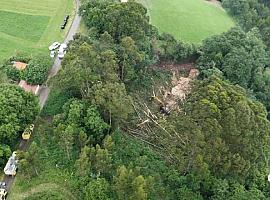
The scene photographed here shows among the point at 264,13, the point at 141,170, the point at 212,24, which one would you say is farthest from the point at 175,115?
the point at 264,13

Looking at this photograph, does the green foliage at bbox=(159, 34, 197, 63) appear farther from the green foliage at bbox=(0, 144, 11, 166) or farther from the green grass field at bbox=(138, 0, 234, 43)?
the green foliage at bbox=(0, 144, 11, 166)

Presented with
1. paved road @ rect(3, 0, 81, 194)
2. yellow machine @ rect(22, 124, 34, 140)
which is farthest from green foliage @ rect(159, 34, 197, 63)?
yellow machine @ rect(22, 124, 34, 140)

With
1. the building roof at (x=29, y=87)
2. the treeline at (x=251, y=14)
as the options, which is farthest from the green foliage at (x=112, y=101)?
the treeline at (x=251, y=14)

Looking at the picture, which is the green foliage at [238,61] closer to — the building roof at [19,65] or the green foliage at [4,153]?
the building roof at [19,65]

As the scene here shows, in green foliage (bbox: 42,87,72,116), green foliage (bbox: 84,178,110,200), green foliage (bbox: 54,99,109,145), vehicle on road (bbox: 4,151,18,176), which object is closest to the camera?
green foliage (bbox: 84,178,110,200)

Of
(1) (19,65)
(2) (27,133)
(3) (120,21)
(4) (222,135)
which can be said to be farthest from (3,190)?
(3) (120,21)

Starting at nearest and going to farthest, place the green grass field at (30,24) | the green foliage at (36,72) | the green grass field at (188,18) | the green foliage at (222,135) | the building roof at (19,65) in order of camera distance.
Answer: the green foliage at (222,135), the green foliage at (36,72), the building roof at (19,65), the green grass field at (30,24), the green grass field at (188,18)
